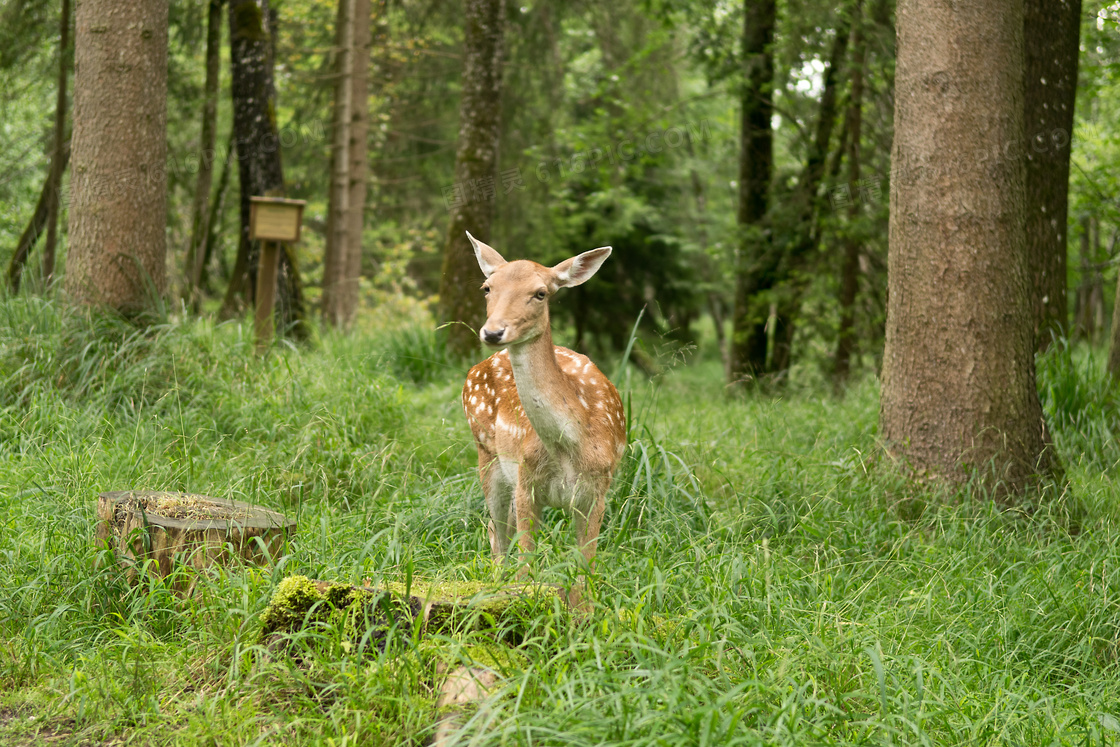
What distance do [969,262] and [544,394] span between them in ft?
8.60

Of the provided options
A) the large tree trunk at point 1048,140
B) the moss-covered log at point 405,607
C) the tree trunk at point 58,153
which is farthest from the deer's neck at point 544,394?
the tree trunk at point 58,153

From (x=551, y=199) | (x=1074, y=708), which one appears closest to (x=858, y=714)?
(x=1074, y=708)

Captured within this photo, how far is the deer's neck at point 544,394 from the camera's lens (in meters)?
3.67

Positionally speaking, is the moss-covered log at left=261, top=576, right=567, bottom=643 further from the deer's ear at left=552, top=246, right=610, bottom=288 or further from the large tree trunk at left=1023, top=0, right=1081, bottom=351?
the large tree trunk at left=1023, top=0, right=1081, bottom=351

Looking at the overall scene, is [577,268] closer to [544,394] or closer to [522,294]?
[522,294]

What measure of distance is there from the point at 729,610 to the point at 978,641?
100cm

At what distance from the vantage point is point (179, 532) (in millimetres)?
3605

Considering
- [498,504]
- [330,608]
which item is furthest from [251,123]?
[330,608]

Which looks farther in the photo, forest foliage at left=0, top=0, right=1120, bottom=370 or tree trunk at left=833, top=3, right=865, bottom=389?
forest foliage at left=0, top=0, right=1120, bottom=370

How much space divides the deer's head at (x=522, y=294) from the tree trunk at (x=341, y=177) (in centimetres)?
865

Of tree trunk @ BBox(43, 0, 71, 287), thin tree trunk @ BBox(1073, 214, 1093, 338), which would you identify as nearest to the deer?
tree trunk @ BBox(43, 0, 71, 287)

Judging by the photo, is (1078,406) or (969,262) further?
(1078,406)

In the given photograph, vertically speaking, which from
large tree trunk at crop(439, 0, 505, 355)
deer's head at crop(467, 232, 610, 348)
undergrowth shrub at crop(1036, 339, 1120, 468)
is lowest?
undergrowth shrub at crop(1036, 339, 1120, 468)

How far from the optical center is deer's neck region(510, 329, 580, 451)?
3666mm
